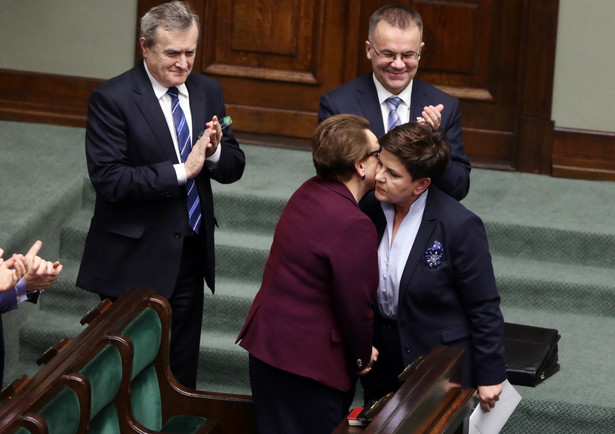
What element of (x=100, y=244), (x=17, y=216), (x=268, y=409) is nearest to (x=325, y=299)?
(x=268, y=409)

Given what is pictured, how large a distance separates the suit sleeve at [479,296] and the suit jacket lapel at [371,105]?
666mm

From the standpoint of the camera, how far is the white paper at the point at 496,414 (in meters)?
3.61

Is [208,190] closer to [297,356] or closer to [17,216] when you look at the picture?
[297,356]

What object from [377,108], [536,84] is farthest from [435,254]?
[536,84]

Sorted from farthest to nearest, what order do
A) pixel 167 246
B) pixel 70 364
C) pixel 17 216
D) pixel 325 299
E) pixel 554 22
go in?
pixel 554 22
pixel 17 216
pixel 167 246
pixel 325 299
pixel 70 364

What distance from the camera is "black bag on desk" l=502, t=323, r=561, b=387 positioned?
3.97m

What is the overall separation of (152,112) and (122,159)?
0.19 meters

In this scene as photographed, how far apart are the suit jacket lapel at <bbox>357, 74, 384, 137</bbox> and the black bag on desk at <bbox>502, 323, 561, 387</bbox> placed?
3.08ft

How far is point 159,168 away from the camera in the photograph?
381 centimetres

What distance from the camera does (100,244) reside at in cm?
395

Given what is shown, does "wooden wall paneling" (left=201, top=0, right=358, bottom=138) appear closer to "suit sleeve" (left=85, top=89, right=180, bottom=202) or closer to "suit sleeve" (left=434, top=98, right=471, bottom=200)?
"suit sleeve" (left=434, top=98, right=471, bottom=200)

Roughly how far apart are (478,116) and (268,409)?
11.1 feet

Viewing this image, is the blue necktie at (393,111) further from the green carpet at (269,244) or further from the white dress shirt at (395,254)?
the green carpet at (269,244)

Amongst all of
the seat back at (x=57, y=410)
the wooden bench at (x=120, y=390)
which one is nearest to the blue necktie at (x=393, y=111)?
the wooden bench at (x=120, y=390)
